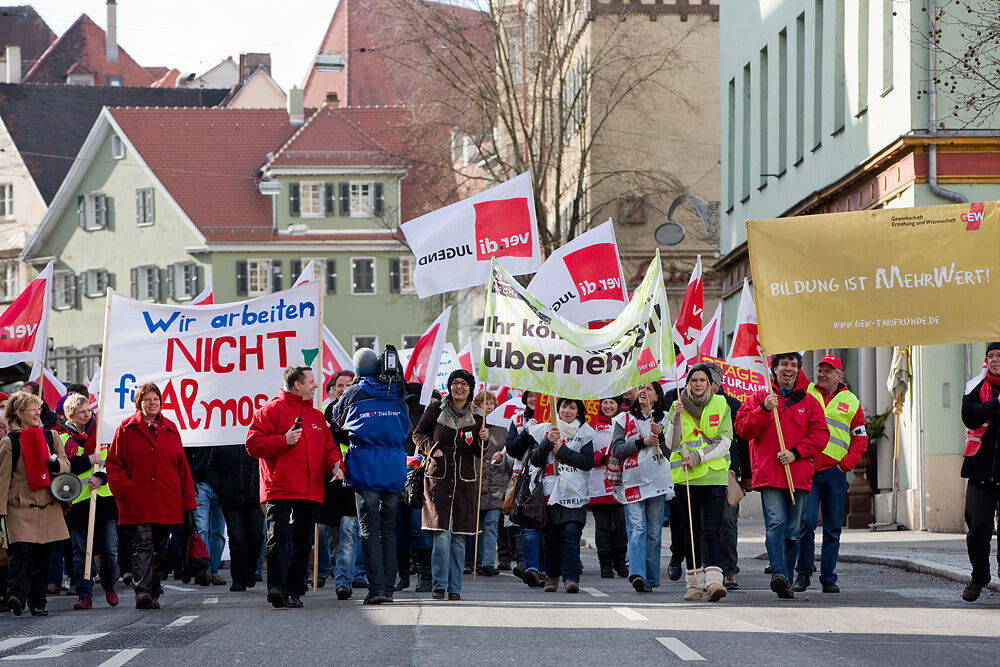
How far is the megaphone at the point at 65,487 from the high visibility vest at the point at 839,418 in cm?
595

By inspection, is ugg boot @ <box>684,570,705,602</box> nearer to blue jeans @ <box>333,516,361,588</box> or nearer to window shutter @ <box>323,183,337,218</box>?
blue jeans @ <box>333,516,361,588</box>

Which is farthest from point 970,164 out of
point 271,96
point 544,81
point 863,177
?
point 271,96

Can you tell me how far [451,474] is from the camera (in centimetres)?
1584

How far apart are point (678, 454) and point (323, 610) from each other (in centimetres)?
311

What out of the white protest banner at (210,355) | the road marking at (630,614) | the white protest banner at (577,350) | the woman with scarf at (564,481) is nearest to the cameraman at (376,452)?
the white protest banner at (577,350)

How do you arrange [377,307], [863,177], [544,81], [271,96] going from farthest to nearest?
[271,96] → [377,307] → [544,81] → [863,177]

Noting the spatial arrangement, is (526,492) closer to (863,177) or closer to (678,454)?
(678,454)

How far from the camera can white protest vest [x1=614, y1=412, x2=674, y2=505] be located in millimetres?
16359

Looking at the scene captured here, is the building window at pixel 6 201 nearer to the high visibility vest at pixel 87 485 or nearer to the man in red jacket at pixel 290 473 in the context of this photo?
the high visibility vest at pixel 87 485

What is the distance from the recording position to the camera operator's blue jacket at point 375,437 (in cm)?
1529

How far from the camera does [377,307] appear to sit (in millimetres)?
76000

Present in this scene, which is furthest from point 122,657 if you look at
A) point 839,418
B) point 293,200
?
point 293,200

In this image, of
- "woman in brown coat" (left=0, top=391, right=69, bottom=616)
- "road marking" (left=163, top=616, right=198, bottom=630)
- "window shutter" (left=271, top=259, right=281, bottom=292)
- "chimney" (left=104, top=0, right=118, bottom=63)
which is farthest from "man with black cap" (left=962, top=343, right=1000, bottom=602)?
"chimney" (left=104, top=0, right=118, bottom=63)

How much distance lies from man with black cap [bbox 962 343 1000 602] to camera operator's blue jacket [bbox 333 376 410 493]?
4.34 meters
